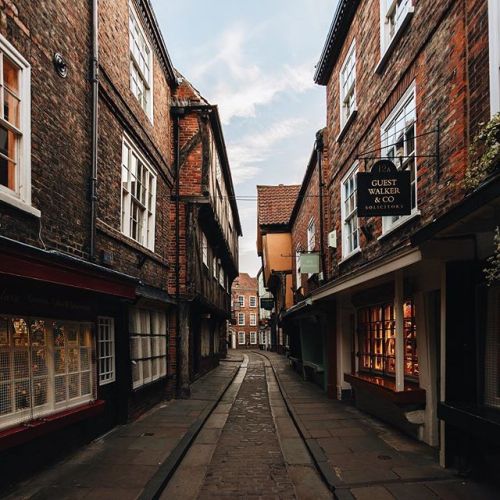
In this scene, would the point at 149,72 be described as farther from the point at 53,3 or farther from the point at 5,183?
the point at 5,183

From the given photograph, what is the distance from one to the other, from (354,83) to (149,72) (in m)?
5.02

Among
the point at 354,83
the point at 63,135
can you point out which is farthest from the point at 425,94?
the point at 63,135

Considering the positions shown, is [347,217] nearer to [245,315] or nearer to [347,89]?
[347,89]

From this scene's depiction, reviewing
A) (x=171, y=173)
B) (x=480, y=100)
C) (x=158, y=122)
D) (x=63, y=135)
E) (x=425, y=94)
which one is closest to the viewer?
(x=480, y=100)

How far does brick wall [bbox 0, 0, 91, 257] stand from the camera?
18.7 feet

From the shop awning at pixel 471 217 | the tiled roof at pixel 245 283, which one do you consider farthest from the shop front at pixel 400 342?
the tiled roof at pixel 245 283

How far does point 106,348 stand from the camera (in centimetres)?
861

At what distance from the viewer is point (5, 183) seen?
18.0ft

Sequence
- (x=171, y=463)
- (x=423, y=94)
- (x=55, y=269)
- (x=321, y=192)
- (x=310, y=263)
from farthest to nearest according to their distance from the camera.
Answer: (x=310, y=263)
(x=321, y=192)
(x=423, y=94)
(x=171, y=463)
(x=55, y=269)

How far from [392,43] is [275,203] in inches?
812

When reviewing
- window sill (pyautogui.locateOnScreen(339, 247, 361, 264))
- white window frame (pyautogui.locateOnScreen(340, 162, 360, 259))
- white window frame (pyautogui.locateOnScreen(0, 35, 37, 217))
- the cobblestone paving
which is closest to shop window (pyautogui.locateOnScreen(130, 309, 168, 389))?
the cobblestone paving

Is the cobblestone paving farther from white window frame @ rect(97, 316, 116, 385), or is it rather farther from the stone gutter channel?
white window frame @ rect(97, 316, 116, 385)

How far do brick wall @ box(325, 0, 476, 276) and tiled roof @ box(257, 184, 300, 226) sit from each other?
16.3 meters

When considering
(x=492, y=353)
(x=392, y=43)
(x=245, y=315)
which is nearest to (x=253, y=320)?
(x=245, y=315)
